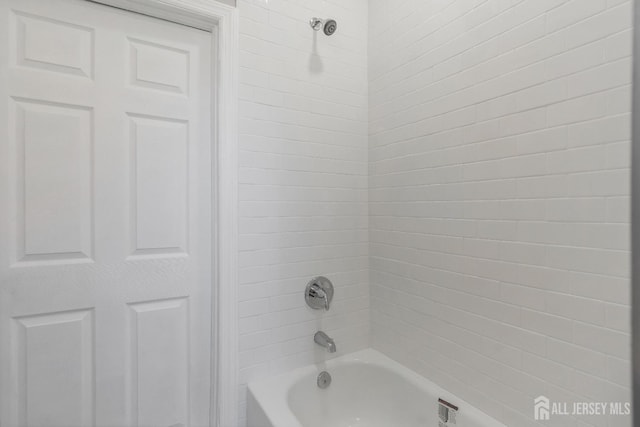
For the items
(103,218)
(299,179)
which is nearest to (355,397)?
(299,179)

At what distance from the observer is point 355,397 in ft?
5.41

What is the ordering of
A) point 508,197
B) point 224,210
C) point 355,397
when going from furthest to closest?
point 355,397, point 224,210, point 508,197

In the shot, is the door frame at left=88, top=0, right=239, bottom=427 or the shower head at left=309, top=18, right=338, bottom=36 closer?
the door frame at left=88, top=0, right=239, bottom=427

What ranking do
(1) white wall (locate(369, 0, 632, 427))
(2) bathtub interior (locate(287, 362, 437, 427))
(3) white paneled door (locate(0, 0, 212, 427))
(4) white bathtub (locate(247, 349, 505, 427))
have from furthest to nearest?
1. (2) bathtub interior (locate(287, 362, 437, 427))
2. (4) white bathtub (locate(247, 349, 505, 427))
3. (3) white paneled door (locate(0, 0, 212, 427))
4. (1) white wall (locate(369, 0, 632, 427))

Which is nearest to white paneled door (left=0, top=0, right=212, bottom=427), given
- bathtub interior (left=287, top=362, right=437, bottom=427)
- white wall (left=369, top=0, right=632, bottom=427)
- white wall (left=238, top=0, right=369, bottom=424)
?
white wall (left=238, top=0, right=369, bottom=424)

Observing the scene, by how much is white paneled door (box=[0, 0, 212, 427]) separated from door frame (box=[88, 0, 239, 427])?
56 millimetres

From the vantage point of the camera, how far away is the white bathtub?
135 centimetres

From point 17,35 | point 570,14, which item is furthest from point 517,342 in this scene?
point 17,35

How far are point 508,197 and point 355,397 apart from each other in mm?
1213

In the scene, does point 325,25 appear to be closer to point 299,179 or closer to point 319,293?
point 299,179

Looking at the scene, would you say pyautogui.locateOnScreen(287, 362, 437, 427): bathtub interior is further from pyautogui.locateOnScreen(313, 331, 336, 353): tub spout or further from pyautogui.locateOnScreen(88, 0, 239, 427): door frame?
pyautogui.locateOnScreen(88, 0, 239, 427): door frame

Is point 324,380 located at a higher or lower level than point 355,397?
higher

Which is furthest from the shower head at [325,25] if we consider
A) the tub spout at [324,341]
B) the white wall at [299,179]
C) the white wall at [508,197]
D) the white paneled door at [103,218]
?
the tub spout at [324,341]

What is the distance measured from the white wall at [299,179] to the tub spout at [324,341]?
4 centimetres
